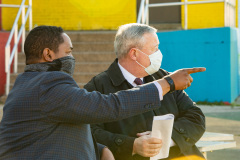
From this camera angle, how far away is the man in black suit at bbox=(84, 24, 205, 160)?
11.2 ft

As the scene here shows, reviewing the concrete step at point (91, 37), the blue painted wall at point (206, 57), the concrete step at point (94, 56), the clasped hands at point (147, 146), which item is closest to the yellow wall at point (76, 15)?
the concrete step at point (91, 37)

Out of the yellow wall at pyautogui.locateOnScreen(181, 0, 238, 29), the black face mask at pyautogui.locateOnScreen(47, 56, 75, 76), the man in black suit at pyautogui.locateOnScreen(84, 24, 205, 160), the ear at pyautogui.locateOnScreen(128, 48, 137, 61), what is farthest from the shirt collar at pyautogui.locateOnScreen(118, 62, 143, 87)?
the yellow wall at pyautogui.locateOnScreen(181, 0, 238, 29)

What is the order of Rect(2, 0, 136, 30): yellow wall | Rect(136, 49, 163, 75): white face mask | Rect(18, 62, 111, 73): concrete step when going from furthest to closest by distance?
Rect(2, 0, 136, 30): yellow wall, Rect(18, 62, 111, 73): concrete step, Rect(136, 49, 163, 75): white face mask

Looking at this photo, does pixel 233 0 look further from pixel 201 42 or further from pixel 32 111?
pixel 32 111

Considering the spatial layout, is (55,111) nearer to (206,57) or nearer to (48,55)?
(48,55)

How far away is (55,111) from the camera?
2.30m

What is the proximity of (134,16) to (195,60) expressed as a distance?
8.59 ft

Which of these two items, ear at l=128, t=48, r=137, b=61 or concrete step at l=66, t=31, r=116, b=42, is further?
concrete step at l=66, t=31, r=116, b=42

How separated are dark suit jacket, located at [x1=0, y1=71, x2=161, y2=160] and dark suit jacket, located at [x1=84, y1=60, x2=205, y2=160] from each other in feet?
→ 3.11

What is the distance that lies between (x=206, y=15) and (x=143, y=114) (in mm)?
9125

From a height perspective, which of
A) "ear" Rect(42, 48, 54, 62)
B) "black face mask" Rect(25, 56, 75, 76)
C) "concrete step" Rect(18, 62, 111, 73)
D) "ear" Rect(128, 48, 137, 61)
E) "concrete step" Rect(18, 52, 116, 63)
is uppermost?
"ear" Rect(42, 48, 54, 62)

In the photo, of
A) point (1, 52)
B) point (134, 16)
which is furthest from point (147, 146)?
point (134, 16)

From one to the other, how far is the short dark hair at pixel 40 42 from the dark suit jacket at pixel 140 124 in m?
1.02

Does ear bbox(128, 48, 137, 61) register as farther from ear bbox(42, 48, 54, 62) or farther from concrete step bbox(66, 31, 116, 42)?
concrete step bbox(66, 31, 116, 42)
